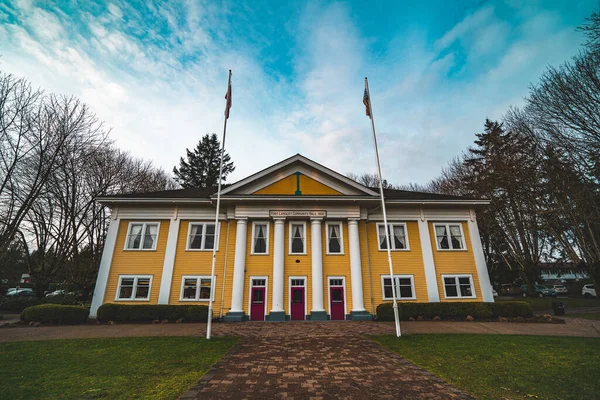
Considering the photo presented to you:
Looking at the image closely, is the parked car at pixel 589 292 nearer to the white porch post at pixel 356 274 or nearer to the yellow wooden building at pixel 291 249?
the yellow wooden building at pixel 291 249

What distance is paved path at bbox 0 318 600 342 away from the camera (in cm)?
A: 1298

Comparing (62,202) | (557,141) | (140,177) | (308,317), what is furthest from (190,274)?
(557,141)

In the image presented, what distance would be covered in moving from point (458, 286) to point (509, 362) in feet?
40.2

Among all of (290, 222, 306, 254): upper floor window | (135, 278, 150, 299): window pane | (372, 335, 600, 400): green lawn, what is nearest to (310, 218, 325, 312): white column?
(290, 222, 306, 254): upper floor window

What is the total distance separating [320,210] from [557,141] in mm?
16486

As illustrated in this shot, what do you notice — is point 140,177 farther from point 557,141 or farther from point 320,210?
point 557,141

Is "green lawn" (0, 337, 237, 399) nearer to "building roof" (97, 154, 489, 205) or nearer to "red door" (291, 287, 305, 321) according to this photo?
"red door" (291, 287, 305, 321)

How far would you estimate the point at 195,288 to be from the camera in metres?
18.7

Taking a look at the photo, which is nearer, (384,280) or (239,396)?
(239,396)

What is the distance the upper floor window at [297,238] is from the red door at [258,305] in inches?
138

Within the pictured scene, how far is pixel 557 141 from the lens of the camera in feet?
59.1

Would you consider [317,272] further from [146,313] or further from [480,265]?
[480,265]

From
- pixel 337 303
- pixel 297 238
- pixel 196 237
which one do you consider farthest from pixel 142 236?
pixel 337 303

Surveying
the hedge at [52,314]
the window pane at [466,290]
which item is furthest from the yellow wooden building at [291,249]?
the hedge at [52,314]
